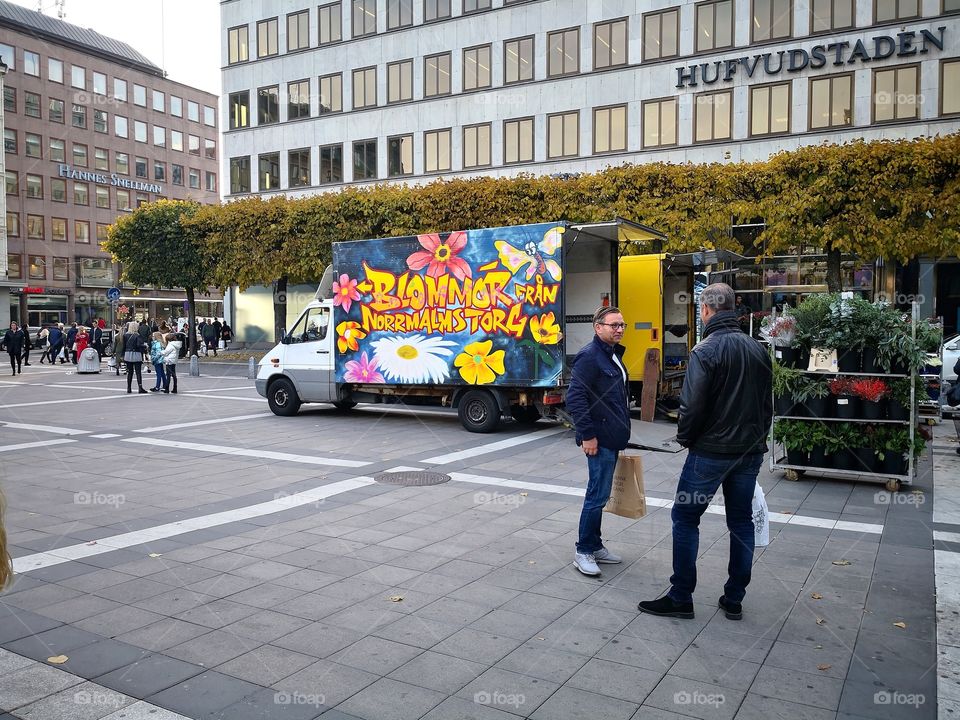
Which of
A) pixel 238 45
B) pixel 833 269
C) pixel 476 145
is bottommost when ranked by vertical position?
pixel 833 269

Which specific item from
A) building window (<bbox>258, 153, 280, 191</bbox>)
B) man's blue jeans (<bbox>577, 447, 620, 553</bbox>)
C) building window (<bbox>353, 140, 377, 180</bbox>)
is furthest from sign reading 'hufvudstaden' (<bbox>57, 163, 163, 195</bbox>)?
man's blue jeans (<bbox>577, 447, 620, 553</bbox>)

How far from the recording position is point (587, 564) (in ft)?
18.0

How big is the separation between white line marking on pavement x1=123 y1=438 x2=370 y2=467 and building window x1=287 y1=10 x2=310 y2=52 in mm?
32877

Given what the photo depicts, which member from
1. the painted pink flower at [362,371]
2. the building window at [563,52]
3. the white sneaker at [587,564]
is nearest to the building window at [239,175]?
the building window at [563,52]

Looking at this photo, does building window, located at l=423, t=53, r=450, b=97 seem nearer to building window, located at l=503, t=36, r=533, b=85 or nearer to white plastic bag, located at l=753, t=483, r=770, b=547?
building window, located at l=503, t=36, r=533, b=85

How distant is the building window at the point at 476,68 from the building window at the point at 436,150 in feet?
7.64

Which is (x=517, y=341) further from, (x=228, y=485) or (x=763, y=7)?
(x=763, y=7)

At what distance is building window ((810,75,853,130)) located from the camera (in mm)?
27312

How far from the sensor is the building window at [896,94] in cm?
2634

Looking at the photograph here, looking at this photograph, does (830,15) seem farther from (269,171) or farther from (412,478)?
(269,171)

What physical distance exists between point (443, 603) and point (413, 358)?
354 inches

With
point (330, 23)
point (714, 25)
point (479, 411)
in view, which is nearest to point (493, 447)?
point (479, 411)

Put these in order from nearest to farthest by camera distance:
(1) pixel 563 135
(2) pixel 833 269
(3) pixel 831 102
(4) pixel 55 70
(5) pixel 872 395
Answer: (5) pixel 872 395
(2) pixel 833 269
(3) pixel 831 102
(1) pixel 563 135
(4) pixel 55 70

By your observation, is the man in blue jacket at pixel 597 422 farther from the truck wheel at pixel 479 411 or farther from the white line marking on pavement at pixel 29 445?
the white line marking on pavement at pixel 29 445
